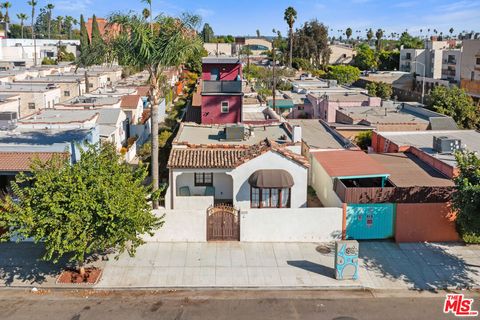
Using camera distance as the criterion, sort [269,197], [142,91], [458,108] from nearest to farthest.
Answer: [269,197] < [458,108] < [142,91]

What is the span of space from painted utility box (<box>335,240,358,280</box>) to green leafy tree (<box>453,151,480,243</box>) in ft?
14.6

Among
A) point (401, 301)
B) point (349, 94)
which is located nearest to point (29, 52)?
point (349, 94)

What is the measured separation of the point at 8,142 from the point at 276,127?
16.8m

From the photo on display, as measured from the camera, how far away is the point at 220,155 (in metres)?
26.4

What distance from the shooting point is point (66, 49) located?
125250 millimetres

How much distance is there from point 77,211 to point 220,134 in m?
14.7

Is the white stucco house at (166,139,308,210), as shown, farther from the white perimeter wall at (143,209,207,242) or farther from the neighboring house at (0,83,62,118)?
the neighboring house at (0,83,62,118)

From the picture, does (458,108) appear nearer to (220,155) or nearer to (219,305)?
(220,155)

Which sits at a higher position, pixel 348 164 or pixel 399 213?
pixel 348 164

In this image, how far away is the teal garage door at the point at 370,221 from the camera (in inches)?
904

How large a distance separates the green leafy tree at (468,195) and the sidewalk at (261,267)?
2.37m

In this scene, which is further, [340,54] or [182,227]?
[340,54]

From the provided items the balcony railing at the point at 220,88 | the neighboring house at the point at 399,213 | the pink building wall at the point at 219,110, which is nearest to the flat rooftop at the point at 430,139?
the neighboring house at the point at 399,213

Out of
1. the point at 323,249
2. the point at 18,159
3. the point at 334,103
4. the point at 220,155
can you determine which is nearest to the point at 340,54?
the point at 334,103
